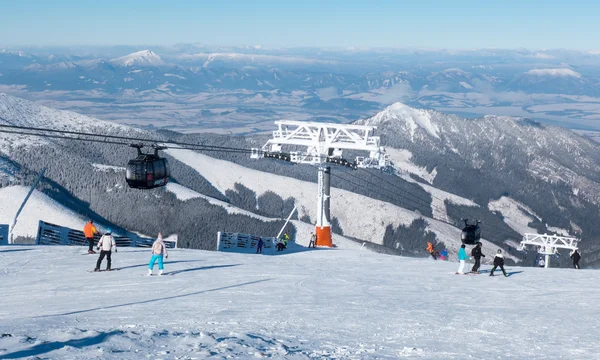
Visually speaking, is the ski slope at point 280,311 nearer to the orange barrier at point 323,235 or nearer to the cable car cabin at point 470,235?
the cable car cabin at point 470,235

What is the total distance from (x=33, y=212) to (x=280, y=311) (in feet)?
263

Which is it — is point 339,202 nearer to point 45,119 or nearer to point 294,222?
point 294,222

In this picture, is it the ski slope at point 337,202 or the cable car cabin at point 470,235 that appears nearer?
the cable car cabin at point 470,235

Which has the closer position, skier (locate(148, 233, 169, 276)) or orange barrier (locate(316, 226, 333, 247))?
skier (locate(148, 233, 169, 276))

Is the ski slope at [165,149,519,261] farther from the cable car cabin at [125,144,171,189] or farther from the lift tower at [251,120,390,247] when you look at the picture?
the cable car cabin at [125,144,171,189]

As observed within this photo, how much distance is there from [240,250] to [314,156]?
756cm

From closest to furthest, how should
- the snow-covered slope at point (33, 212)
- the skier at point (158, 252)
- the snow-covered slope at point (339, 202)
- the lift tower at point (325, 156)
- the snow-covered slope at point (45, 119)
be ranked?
the skier at point (158, 252) → the lift tower at point (325, 156) → the snow-covered slope at point (33, 212) → the snow-covered slope at point (339, 202) → the snow-covered slope at point (45, 119)

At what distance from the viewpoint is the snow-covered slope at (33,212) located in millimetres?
90375

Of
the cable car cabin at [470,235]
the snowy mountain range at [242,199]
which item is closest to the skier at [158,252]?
the cable car cabin at [470,235]

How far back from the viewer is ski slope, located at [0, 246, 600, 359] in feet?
→ 53.6

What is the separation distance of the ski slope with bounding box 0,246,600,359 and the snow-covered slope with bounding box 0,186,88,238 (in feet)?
195

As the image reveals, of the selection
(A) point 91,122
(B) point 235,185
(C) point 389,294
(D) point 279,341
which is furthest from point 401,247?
(D) point 279,341

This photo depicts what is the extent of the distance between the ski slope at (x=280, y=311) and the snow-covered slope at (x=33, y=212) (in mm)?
59551

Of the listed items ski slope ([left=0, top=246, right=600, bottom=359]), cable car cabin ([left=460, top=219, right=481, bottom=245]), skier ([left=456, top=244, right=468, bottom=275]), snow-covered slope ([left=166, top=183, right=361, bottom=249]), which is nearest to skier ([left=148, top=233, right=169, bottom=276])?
ski slope ([left=0, top=246, right=600, bottom=359])
